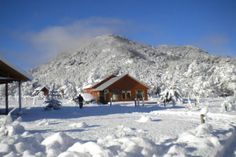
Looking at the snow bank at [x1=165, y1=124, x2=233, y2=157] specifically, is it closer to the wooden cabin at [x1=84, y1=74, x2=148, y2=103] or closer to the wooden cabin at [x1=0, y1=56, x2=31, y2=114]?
the wooden cabin at [x1=0, y1=56, x2=31, y2=114]

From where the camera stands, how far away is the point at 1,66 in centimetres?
2333

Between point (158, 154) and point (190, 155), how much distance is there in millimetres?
926

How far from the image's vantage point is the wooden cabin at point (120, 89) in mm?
54625

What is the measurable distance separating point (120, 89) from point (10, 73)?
32492 mm

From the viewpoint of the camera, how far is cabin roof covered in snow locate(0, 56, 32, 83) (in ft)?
74.4

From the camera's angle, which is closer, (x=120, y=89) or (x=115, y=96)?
(x=115, y=96)

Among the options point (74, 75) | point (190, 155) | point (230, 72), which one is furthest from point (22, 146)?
point (74, 75)

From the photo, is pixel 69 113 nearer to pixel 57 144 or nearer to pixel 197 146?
pixel 57 144

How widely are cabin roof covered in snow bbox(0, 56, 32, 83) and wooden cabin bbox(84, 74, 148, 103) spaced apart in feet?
95.6

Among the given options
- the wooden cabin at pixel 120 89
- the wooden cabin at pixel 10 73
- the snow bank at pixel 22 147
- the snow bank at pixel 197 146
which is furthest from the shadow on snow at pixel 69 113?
the wooden cabin at pixel 120 89

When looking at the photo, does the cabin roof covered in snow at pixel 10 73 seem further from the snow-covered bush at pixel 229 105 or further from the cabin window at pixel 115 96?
the cabin window at pixel 115 96

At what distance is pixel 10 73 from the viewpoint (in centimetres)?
2439

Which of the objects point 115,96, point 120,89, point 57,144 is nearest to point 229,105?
point 57,144

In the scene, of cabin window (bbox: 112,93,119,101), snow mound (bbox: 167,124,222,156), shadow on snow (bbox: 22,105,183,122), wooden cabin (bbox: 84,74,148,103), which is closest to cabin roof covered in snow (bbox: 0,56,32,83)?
shadow on snow (bbox: 22,105,183,122)
